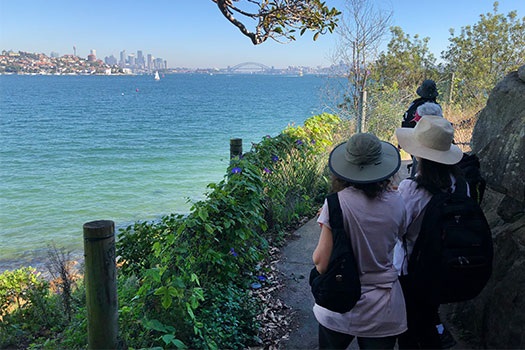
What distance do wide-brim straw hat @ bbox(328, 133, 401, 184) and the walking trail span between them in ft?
0.94

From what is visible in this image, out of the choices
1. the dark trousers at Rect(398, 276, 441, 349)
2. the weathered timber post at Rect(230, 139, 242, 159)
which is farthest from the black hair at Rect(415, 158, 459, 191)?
the weathered timber post at Rect(230, 139, 242, 159)

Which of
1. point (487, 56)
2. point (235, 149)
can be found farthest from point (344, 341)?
point (487, 56)

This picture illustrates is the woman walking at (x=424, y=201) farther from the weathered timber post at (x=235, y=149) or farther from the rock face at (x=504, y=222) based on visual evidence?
the weathered timber post at (x=235, y=149)

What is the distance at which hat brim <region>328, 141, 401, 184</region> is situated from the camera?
7.01 feet

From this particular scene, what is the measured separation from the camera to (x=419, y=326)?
244cm

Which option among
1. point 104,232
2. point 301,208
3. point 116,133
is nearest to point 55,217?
point 301,208

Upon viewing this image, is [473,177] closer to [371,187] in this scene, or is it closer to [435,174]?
[435,174]

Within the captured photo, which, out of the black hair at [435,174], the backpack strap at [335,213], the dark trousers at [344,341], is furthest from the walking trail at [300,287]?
the dark trousers at [344,341]

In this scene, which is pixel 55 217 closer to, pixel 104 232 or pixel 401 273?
pixel 104 232

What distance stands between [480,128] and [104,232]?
3490mm

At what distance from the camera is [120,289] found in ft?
13.6

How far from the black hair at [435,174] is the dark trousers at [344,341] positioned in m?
0.88

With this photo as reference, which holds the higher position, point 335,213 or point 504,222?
point 335,213

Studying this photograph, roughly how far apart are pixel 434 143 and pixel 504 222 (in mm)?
1351
